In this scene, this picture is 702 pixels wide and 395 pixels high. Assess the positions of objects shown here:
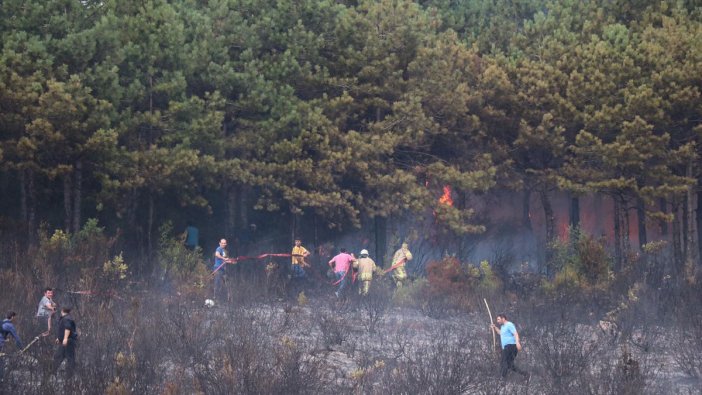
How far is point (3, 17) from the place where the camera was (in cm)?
2741

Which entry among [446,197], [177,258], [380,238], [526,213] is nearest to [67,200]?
[177,258]

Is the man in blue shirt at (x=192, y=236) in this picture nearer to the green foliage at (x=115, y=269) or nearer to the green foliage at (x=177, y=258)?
the green foliage at (x=177, y=258)

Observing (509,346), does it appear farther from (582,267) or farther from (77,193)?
(77,193)

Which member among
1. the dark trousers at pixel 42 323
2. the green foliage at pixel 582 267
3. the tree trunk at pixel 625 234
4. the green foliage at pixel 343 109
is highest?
the green foliage at pixel 343 109

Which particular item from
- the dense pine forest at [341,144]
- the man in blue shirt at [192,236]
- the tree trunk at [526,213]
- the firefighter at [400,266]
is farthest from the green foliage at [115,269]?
the tree trunk at [526,213]

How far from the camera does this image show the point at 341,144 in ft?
104

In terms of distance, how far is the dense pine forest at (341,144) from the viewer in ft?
88.3

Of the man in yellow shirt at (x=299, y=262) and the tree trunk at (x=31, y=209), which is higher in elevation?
the tree trunk at (x=31, y=209)

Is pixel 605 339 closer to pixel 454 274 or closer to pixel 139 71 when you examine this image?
pixel 454 274

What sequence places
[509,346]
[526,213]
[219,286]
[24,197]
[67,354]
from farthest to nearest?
[526,213], [24,197], [219,286], [509,346], [67,354]

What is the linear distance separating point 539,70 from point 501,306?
9.72 m

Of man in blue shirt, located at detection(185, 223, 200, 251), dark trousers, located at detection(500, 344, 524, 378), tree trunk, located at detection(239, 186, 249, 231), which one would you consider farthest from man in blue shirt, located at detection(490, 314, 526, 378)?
tree trunk, located at detection(239, 186, 249, 231)

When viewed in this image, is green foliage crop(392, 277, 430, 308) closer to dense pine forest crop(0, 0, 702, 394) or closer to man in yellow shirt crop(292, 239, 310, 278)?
dense pine forest crop(0, 0, 702, 394)

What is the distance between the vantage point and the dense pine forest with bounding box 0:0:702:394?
26.9 metres
